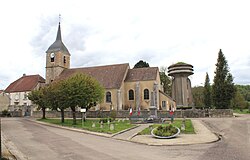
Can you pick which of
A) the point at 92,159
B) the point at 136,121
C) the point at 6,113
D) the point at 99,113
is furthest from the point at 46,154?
the point at 6,113

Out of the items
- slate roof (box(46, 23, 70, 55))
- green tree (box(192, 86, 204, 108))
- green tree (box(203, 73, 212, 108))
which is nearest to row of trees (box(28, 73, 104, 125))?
slate roof (box(46, 23, 70, 55))

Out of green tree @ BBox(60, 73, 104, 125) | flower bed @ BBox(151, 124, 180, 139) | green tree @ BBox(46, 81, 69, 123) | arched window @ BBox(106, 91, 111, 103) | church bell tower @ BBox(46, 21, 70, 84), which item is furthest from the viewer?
church bell tower @ BBox(46, 21, 70, 84)

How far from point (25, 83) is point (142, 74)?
1158 inches

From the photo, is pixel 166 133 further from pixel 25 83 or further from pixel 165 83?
pixel 25 83

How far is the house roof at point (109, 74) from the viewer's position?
136 ft

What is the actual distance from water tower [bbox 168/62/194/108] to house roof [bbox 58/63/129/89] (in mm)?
9274

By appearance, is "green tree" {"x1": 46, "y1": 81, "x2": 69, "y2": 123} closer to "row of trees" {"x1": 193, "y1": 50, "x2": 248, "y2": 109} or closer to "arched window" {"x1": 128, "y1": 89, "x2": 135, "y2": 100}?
"arched window" {"x1": 128, "y1": 89, "x2": 135, "y2": 100}

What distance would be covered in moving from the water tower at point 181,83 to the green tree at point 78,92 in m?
16.5

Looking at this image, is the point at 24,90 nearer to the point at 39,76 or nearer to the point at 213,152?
the point at 39,76

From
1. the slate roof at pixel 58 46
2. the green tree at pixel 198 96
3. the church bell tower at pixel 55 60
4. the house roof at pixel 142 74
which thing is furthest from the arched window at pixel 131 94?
the green tree at pixel 198 96

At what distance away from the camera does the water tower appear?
127 feet

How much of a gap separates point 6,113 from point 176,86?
35.7 metres

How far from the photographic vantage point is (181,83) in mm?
39281

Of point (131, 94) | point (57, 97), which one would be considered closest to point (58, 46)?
point (131, 94)
